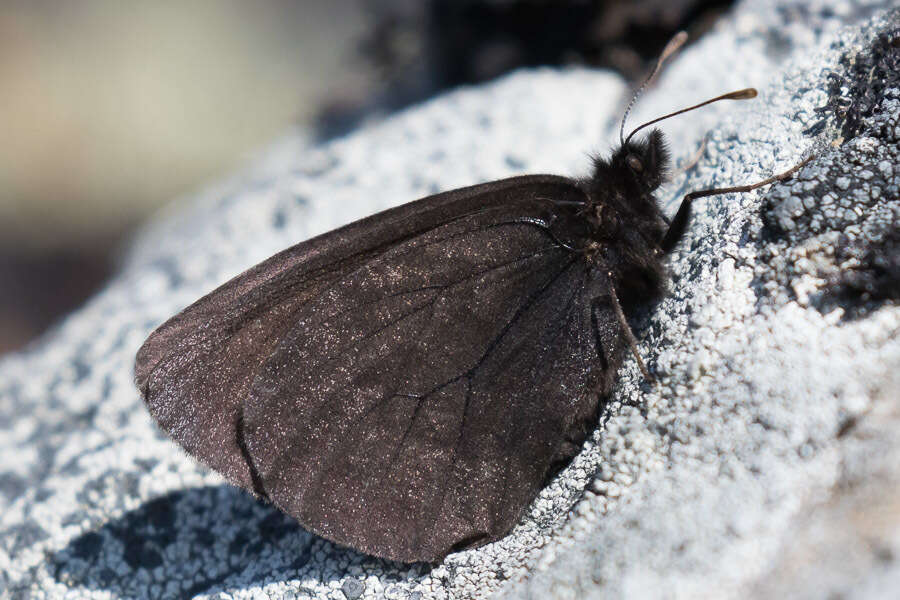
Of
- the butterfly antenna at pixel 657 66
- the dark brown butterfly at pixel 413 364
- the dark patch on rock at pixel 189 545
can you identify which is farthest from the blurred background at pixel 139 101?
the dark patch on rock at pixel 189 545

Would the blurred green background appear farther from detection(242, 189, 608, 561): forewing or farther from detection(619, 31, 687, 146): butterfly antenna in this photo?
detection(242, 189, 608, 561): forewing

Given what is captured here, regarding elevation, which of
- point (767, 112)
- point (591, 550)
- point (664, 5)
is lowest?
point (591, 550)

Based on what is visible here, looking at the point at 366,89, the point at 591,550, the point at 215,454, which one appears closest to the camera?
the point at 591,550

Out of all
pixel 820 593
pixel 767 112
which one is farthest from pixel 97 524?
pixel 767 112

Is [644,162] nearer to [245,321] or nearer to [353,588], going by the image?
[245,321]

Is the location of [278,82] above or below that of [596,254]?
above

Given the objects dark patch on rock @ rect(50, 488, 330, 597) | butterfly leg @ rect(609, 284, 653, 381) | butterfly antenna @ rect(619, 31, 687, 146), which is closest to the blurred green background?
butterfly antenna @ rect(619, 31, 687, 146)

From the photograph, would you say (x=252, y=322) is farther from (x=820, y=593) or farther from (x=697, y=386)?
(x=820, y=593)
